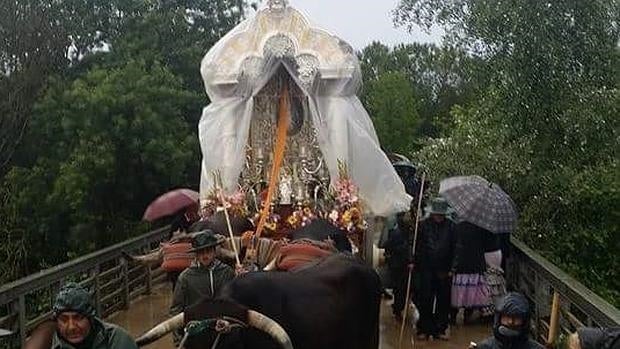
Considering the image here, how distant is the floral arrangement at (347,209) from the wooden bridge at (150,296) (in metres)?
1.11

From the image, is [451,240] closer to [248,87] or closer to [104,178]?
[248,87]

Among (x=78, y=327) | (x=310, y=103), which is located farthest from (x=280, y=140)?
(x=78, y=327)

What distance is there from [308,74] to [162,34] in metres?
11.8

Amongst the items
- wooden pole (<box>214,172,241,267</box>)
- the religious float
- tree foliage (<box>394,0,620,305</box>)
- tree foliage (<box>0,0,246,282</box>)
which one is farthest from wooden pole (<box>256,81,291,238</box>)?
tree foliage (<box>0,0,246,282</box>)

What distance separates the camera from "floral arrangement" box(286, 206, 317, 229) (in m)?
9.66

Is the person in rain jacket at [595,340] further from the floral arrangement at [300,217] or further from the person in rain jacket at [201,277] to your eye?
the floral arrangement at [300,217]

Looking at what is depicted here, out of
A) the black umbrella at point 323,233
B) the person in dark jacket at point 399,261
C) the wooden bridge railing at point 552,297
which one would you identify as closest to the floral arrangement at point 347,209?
the person in dark jacket at point 399,261

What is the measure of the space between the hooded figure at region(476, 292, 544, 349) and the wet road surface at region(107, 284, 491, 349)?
4.31 meters

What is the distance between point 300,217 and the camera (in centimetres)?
982

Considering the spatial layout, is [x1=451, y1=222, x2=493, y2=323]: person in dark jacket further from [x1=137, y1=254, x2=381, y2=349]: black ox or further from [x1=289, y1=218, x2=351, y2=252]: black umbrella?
[x1=137, y1=254, x2=381, y2=349]: black ox

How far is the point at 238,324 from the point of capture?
4.99 metres

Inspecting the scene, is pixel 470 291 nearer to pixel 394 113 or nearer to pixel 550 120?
pixel 550 120

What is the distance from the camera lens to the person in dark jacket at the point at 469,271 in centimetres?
938

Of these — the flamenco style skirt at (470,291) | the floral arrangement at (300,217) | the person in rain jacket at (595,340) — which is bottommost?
the flamenco style skirt at (470,291)
